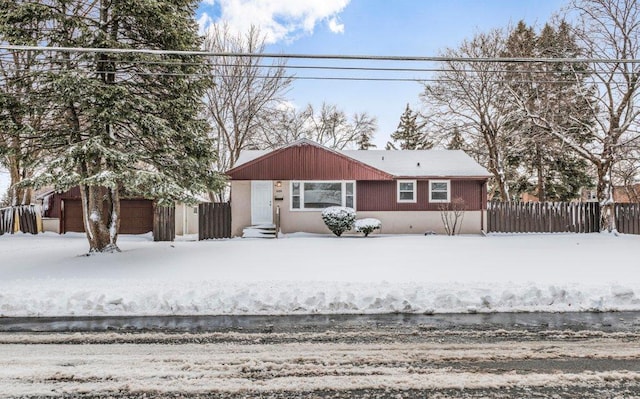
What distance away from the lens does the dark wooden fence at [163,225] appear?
1691 centimetres

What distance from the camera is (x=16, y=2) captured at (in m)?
9.88

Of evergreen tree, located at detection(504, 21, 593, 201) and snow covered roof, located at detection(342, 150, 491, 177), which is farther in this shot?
snow covered roof, located at detection(342, 150, 491, 177)

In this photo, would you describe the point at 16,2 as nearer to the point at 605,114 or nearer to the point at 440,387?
the point at 440,387

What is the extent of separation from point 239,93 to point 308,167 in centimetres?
1025

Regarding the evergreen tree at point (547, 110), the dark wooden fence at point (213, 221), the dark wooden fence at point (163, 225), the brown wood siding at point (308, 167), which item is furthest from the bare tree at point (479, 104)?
the dark wooden fence at point (163, 225)

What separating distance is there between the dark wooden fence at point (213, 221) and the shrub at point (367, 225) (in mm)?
5965

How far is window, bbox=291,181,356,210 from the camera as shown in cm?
1880

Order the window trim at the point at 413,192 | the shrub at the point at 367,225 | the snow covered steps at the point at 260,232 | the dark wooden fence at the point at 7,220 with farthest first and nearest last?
the dark wooden fence at the point at 7,220, the window trim at the point at 413,192, the shrub at the point at 367,225, the snow covered steps at the point at 260,232

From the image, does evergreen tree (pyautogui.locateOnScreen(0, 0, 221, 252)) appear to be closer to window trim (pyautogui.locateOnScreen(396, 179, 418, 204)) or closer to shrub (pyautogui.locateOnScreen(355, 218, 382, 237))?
shrub (pyautogui.locateOnScreen(355, 218, 382, 237))

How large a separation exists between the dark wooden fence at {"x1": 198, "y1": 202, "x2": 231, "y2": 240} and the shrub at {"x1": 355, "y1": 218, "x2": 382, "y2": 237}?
5965 mm

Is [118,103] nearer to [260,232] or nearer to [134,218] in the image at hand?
[260,232]

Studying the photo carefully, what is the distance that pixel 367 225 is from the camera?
17.7 metres

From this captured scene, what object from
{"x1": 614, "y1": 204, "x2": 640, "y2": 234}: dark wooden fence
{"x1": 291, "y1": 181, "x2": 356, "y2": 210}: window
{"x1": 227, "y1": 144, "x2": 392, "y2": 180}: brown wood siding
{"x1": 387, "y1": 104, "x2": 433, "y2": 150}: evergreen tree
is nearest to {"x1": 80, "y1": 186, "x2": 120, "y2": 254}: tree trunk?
{"x1": 227, "y1": 144, "x2": 392, "y2": 180}: brown wood siding

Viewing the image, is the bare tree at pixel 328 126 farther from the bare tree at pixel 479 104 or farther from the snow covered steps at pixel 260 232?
the snow covered steps at pixel 260 232
